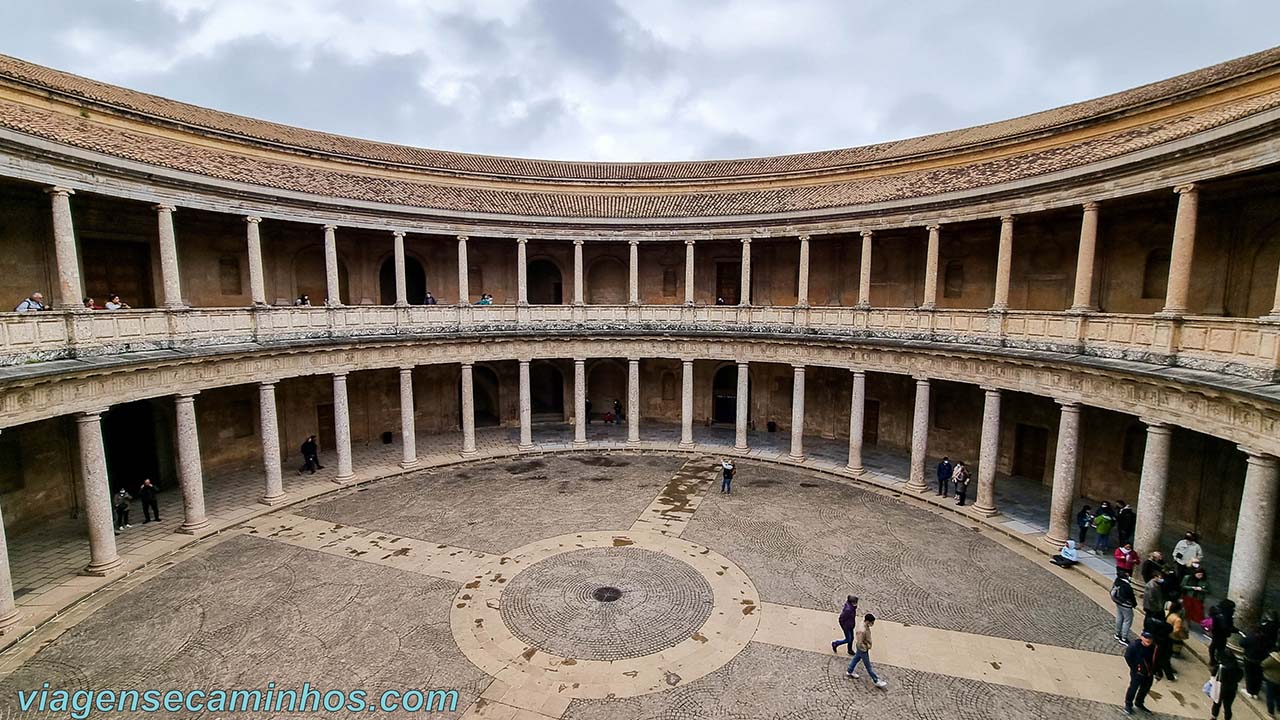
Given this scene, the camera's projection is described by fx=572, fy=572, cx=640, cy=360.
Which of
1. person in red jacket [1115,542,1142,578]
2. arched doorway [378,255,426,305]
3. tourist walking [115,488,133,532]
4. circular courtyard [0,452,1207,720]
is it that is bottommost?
circular courtyard [0,452,1207,720]

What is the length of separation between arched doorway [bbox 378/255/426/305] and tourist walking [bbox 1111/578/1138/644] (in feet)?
90.8

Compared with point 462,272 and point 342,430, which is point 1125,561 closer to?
point 462,272

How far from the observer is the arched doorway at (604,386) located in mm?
33219

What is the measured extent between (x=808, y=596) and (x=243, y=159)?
80.3 ft

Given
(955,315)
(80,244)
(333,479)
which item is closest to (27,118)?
(80,244)

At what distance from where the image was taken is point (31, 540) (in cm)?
1683

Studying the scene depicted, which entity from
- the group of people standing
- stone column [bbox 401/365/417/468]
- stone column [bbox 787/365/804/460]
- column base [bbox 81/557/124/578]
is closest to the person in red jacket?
the group of people standing

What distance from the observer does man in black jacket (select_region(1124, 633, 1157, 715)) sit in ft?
32.4

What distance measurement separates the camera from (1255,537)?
1176 cm

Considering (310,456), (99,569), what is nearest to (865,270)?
(310,456)

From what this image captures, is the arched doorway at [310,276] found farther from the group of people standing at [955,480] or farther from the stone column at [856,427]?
the group of people standing at [955,480]

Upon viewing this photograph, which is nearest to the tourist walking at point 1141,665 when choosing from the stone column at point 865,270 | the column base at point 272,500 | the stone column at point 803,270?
the stone column at point 865,270

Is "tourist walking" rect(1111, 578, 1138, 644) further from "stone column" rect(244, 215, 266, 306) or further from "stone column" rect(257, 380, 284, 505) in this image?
"stone column" rect(244, 215, 266, 306)

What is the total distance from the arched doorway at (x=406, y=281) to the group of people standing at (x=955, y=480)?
24.5 m
